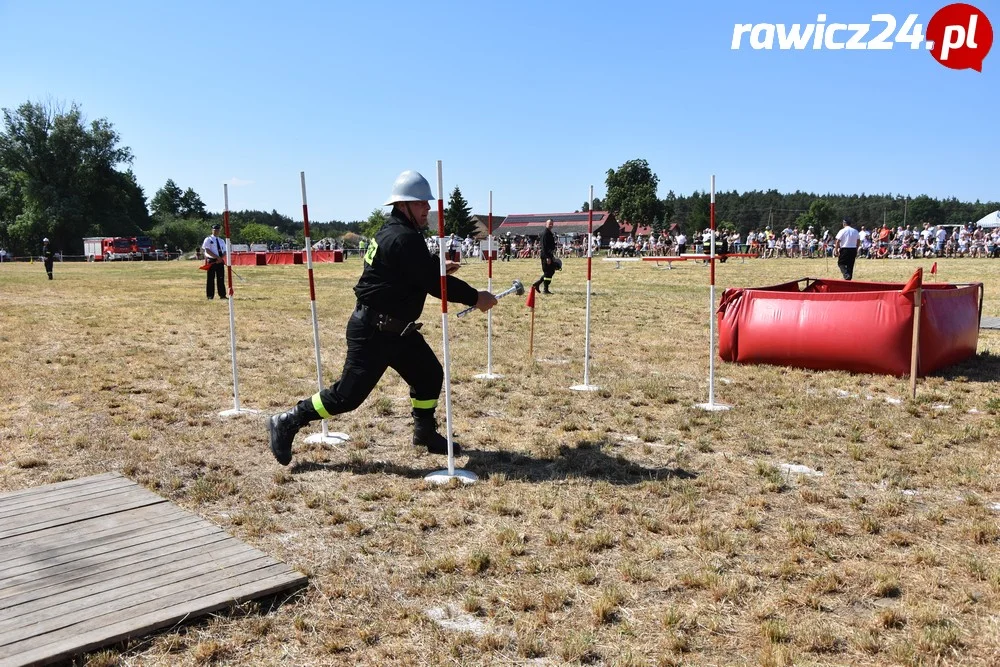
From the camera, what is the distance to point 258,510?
484cm

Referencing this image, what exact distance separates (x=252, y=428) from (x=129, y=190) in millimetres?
94673

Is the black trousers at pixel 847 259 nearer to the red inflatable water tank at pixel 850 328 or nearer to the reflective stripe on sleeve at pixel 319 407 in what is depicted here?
the red inflatable water tank at pixel 850 328

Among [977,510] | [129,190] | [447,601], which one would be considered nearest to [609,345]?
[977,510]

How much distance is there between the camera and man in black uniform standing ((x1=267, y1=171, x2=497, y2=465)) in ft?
17.5

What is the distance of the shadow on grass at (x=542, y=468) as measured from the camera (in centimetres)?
545

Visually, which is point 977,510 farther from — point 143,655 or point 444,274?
point 143,655

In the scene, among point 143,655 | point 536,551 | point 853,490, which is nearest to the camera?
point 143,655

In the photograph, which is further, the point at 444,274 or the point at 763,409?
the point at 763,409

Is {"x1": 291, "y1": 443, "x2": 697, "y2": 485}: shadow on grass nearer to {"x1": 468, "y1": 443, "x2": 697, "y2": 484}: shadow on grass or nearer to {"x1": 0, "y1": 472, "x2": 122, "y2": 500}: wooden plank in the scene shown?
{"x1": 468, "y1": 443, "x2": 697, "y2": 484}: shadow on grass

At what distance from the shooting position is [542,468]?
5.68 metres

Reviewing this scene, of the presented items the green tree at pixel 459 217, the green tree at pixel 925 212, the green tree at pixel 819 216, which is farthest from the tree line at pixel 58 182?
the green tree at pixel 925 212

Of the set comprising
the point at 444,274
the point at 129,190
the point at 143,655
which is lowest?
the point at 143,655

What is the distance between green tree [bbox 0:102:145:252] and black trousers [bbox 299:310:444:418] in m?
79.8

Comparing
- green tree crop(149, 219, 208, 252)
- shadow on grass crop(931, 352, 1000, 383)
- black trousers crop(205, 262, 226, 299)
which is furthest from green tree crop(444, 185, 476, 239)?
shadow on grass crop(931, 352, 1000, 383)
